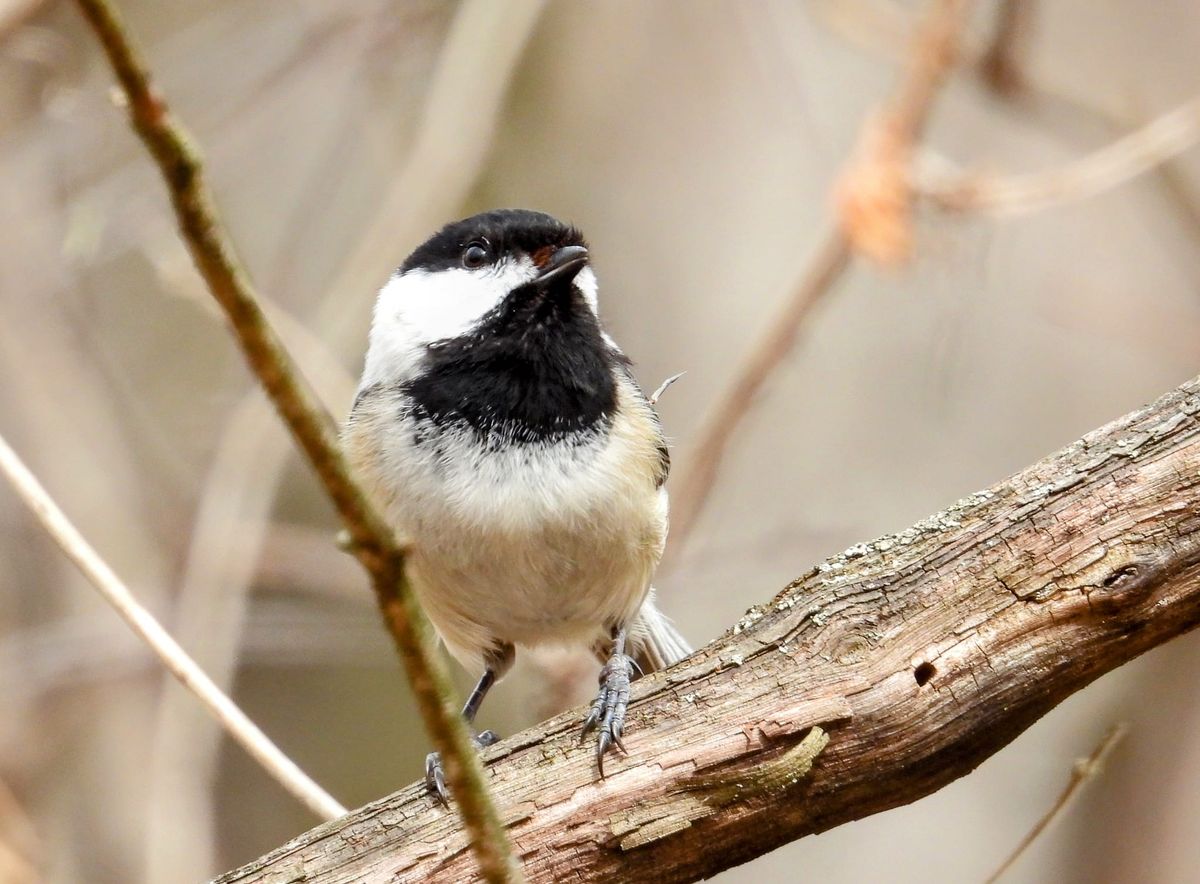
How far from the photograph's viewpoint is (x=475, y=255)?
8.17 ft

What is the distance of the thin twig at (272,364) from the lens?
0.91 metres

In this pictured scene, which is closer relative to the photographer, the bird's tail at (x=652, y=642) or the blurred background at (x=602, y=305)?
the bird's tail at (x=652, y=642)

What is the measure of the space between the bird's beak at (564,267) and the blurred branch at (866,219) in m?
0.92

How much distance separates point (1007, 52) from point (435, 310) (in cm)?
211

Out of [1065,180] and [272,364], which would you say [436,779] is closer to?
[272,364]

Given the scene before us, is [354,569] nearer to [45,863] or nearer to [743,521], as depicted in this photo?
[45,863]

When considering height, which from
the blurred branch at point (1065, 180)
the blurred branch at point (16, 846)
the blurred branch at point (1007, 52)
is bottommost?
the blurred branch at point (16, 846)

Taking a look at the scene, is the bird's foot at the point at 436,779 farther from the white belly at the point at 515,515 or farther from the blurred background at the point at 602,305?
the blurred background at the point at 602,305

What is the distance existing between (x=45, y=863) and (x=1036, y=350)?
4.03 metres

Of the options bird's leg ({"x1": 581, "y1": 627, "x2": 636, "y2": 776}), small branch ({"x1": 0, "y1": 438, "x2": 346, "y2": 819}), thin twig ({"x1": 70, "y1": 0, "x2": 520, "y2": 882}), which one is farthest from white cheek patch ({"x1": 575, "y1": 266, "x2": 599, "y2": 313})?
thin twig ({"x1": 70, "y1": 0, "x2": 520, "y2": 882})

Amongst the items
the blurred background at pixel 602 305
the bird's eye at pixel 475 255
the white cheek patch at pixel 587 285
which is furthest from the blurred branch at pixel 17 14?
the white cheek patch at pixel 587 285

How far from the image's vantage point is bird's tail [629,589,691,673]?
278 centimetres

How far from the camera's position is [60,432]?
3934 millimetres

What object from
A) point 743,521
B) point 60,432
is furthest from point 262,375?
point 743,521
